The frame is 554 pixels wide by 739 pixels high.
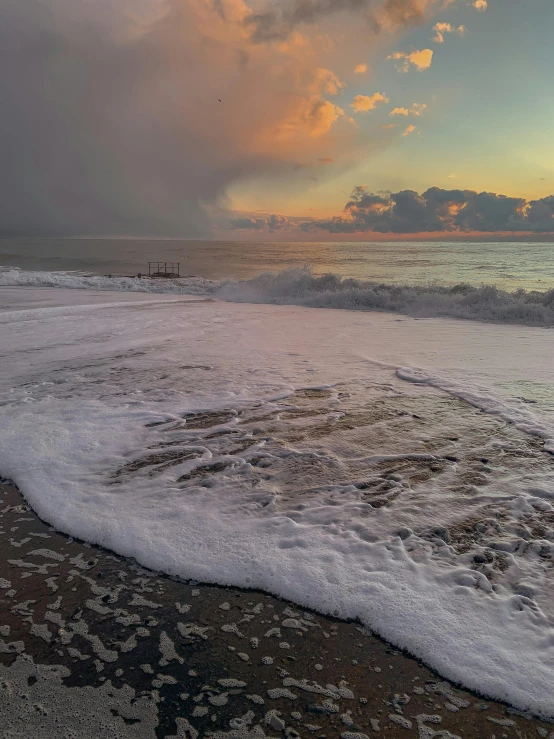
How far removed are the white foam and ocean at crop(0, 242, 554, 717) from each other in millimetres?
17

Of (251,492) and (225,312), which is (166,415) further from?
(225,312)

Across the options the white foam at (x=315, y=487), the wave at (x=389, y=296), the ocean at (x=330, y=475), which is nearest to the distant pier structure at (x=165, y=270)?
the wave at (x=389, y=296)

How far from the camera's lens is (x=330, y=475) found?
4422 mm

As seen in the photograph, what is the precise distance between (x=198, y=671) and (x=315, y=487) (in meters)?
2.04

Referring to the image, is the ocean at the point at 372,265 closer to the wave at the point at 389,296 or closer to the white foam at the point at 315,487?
the wave at the point at 389,296

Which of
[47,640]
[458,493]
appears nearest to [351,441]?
[458,493]

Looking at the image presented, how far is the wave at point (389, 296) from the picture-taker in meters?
16.6

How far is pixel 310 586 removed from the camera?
294cm

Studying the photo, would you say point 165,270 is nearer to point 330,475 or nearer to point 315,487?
point 330,475

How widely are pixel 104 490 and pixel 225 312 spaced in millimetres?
13833

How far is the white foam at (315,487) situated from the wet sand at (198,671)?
161mm

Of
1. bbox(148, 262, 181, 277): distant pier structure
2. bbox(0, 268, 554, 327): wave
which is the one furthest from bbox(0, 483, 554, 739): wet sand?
bbox(148, 262, 181, 277): distant pier structure

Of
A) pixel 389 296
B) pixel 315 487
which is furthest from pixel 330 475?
pixel 389 296

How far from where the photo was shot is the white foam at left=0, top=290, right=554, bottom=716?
107 inches
